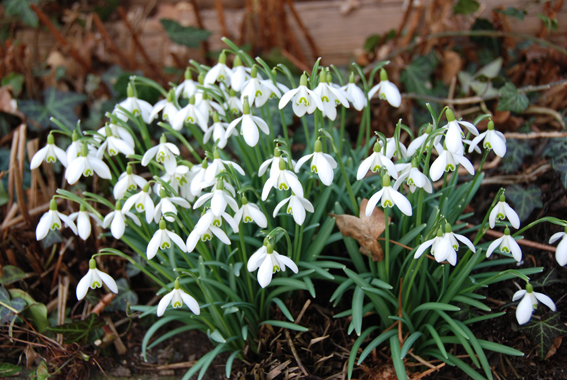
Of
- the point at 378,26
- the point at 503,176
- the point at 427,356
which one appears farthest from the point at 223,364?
the point at 378,26

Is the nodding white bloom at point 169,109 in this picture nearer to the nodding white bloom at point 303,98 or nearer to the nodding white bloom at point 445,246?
the nodding white bloom at point 303,98

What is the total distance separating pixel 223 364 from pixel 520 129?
68.2 inches

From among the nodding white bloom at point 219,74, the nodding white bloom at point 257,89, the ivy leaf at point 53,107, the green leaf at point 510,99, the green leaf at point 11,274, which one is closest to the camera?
the nodding white bloom at point 257,89

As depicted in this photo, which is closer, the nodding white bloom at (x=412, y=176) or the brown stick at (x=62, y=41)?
the nodding white bloom at (x=412, y=176)

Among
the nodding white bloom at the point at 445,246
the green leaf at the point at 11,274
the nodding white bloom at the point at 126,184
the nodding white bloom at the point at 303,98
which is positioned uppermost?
the nodding white bloom at the point at 303,98

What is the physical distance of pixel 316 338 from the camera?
1541mm

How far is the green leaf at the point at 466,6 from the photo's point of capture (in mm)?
2338

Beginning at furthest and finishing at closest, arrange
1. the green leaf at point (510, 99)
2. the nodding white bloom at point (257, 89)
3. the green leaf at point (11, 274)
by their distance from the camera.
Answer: the green leaf at point (510, 99) → the green leaf at point (11, 274) → the nodding white bloom at point (257, 89)

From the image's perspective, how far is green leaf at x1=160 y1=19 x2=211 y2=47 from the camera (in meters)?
2.53

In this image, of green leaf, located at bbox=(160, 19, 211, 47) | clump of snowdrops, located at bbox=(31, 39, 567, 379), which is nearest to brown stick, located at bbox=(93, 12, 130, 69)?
green leaf, located at bbox=(160, 19, 211, 47)

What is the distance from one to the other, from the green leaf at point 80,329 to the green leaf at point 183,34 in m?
1.58

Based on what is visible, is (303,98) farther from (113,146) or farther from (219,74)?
(113,146)

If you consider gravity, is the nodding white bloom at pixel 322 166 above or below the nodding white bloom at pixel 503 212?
above

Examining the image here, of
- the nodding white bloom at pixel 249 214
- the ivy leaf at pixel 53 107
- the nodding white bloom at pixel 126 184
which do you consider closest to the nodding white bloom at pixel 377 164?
the nodding white bloom at pixel 249 214
